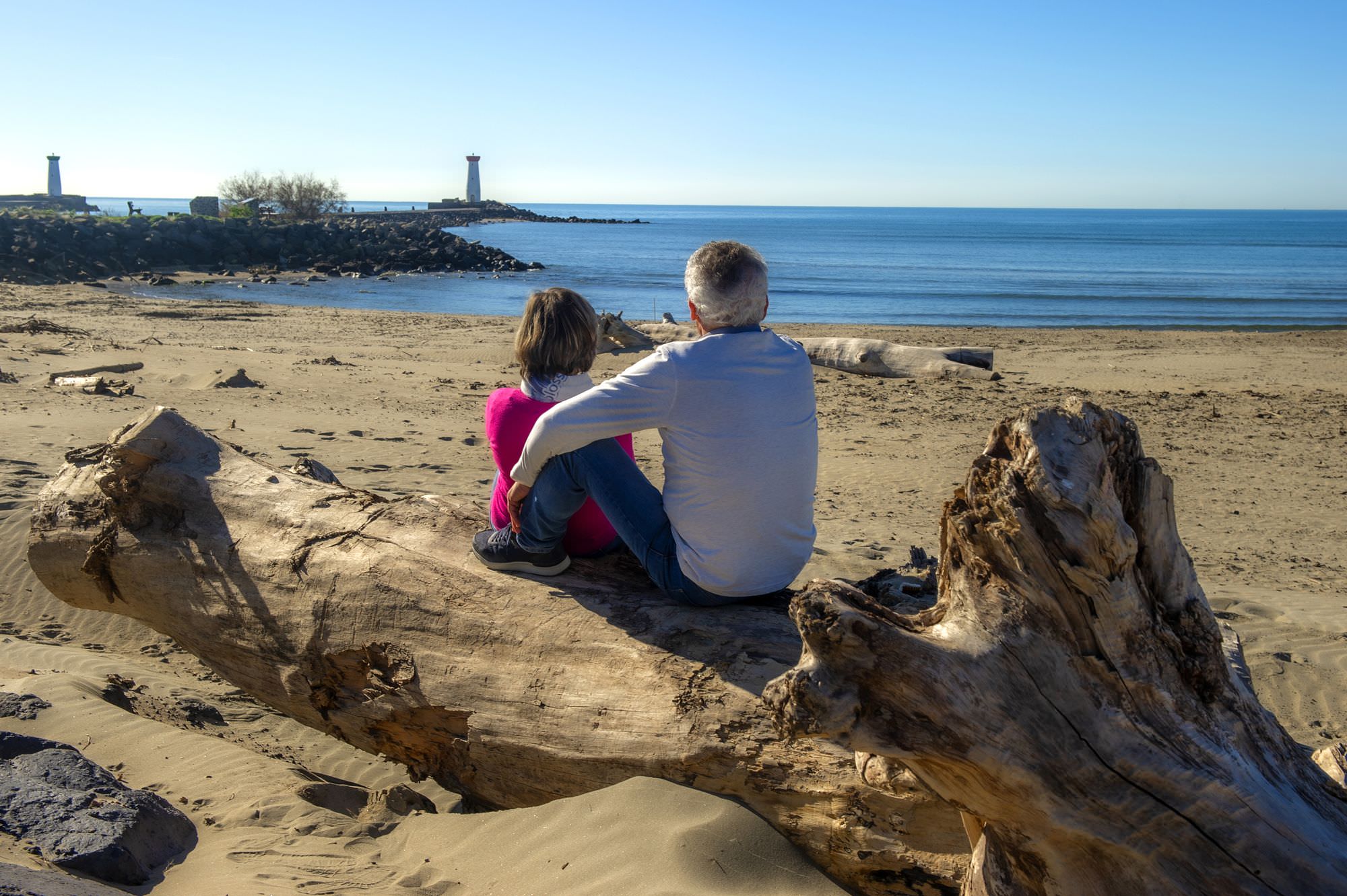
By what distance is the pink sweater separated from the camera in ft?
12.4

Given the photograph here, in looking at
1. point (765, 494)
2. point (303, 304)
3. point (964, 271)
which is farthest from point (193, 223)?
point (765, 494)

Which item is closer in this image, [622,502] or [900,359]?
[622,502]

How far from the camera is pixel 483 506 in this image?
449 centimetres

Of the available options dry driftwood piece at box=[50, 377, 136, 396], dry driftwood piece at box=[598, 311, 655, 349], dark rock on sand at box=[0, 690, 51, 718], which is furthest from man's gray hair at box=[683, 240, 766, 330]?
dry driftwood piece at box=[598, 311, 655, 349]

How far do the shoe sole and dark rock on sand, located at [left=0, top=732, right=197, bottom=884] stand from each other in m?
1.41

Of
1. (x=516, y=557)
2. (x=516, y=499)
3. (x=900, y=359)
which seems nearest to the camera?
(x=516, y=499)

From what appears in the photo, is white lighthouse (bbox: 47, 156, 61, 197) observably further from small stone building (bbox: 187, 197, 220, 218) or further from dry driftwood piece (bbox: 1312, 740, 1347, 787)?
dry driftwood piece (bbox: 1312, 740, 1347, 787)

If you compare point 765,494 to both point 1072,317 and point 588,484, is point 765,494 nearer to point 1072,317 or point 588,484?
point 588,484

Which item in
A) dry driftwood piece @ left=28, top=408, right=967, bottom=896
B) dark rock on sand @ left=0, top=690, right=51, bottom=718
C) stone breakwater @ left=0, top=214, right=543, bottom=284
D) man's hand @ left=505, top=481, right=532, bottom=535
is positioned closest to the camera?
dry driftwood piece @ left=28, top=408, right=967, bottom=896

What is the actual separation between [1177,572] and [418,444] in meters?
8.05

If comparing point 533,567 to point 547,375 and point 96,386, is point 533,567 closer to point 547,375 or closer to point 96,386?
point 547,375

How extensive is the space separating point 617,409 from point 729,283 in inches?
22.7

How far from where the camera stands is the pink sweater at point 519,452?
12.4ft

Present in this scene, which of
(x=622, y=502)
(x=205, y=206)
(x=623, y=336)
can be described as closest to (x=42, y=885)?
(x=622, y=502)
